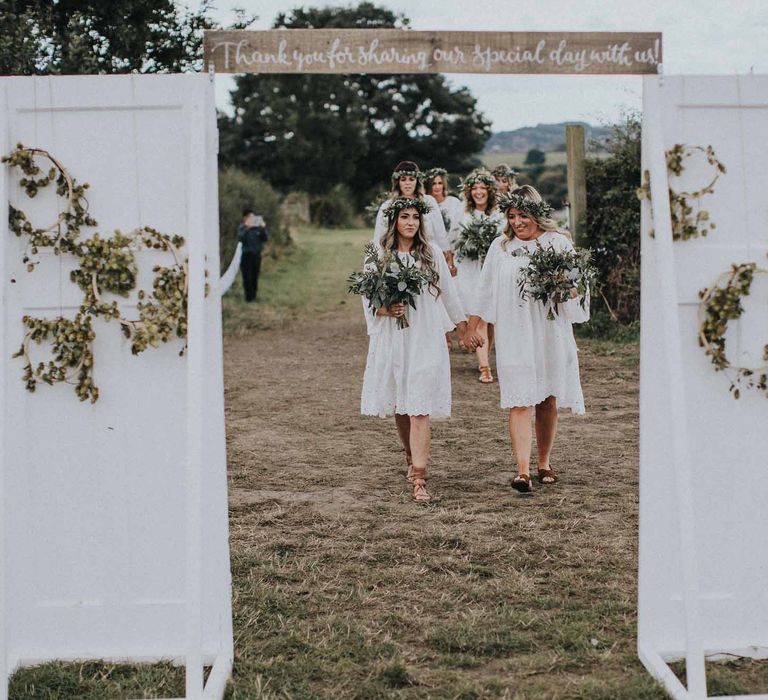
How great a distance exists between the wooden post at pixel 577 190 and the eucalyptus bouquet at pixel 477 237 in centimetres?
259

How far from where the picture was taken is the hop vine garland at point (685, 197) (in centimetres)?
464

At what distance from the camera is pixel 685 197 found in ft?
15.3

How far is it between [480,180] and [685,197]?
7.44m

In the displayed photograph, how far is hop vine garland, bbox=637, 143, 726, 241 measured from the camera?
4645 mm

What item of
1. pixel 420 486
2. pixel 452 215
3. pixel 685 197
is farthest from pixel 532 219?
pixel 452 215

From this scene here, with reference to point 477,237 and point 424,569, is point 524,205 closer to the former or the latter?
point 424,569

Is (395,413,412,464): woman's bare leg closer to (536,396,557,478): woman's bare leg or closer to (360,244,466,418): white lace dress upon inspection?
(360,244,466,418): white lace dress

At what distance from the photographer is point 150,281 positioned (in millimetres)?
4770

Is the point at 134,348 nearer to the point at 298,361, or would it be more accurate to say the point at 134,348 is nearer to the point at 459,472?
the point at 459,472

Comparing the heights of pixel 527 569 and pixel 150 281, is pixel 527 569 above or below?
below

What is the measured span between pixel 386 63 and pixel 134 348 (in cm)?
162

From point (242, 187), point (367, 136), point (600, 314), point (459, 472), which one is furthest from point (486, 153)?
point (459, 472)

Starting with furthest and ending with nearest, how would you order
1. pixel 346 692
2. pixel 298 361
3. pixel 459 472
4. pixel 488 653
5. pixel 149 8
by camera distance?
pixel 298 361, pixel 149 8, pixel 459 472, pixel 488 653, pixel 346 692

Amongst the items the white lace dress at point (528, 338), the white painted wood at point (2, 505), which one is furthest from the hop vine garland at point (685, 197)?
the white lace dress at point (528, 338)
